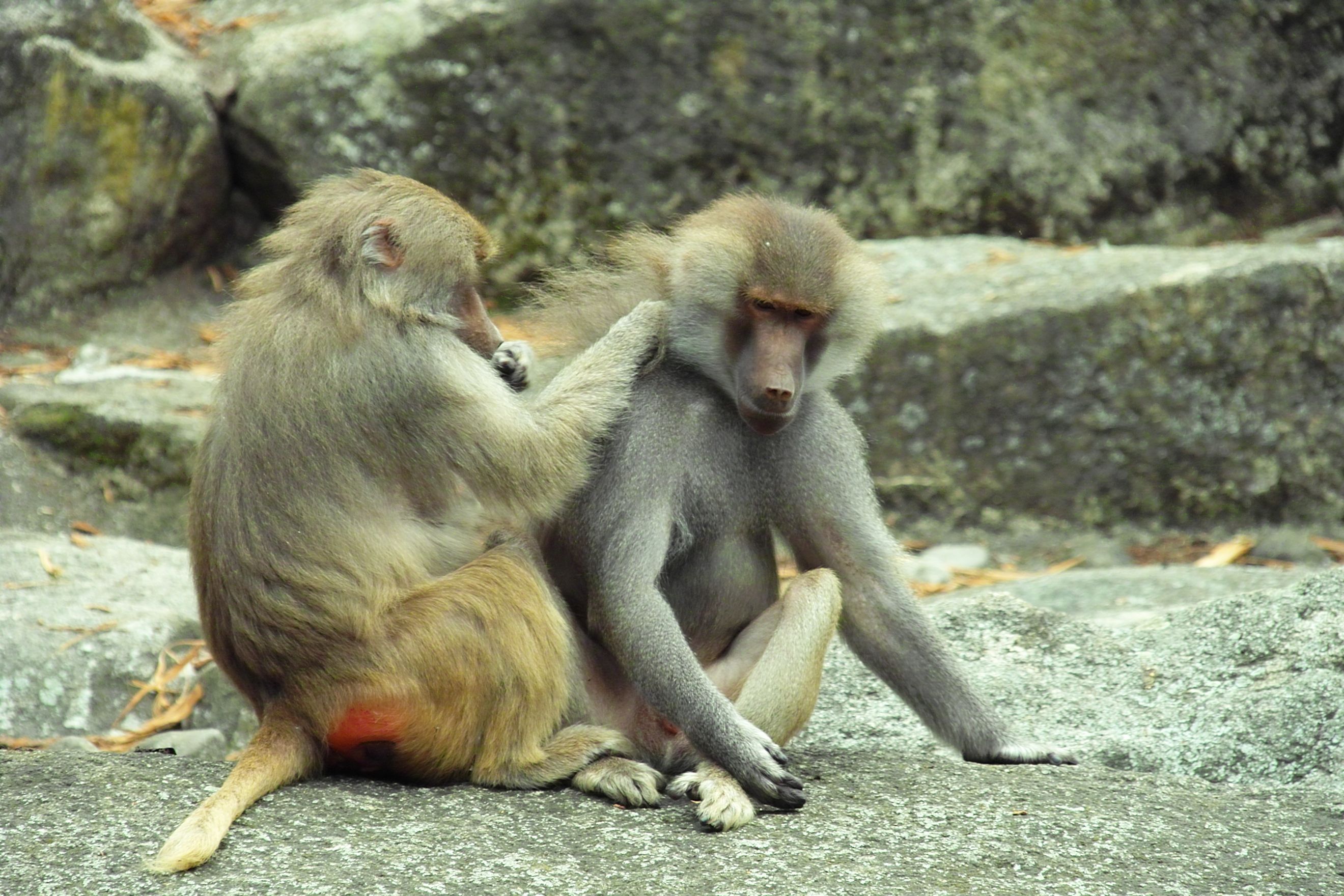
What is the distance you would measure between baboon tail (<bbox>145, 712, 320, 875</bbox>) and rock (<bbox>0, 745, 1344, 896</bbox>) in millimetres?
41

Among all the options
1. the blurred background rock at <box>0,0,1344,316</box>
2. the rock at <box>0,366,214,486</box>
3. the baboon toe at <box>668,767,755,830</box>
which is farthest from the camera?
the blurred background rock at <box>0,0,1344,316</box>

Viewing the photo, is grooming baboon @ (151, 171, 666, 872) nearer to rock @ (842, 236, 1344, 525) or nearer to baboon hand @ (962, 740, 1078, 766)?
baboon hand @ (962, 740, 1078, 766)

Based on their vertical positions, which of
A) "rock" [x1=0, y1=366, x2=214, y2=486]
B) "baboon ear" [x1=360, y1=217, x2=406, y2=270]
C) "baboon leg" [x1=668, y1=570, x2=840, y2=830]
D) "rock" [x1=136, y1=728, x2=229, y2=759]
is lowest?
"rock" [x1=136, y1=728, x2=229, y2=759]

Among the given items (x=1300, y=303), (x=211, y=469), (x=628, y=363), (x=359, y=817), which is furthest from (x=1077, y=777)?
(x=1300, y=303)

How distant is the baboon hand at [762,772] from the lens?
3748mm

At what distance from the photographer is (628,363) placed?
412 centimetres

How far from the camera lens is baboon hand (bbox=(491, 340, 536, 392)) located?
4152 mm

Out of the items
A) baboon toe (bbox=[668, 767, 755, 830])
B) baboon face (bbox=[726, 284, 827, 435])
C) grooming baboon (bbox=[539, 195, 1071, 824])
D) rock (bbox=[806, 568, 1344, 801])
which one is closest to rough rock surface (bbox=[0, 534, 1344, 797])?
rock (bbox=[806, 568, 1344, 801])

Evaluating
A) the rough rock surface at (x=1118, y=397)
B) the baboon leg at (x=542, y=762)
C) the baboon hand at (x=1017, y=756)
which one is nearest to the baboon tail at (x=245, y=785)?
the baboon leg at (x=542, y=762)

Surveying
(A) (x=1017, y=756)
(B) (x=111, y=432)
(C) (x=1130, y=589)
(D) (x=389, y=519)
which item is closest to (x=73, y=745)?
(D) (x=389, y=519)

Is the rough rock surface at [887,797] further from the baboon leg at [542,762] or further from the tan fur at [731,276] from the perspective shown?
the tan fur at [731,276]

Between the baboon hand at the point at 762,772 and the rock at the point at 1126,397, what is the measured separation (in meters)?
3.84

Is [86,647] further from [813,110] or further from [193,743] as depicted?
[813,110]

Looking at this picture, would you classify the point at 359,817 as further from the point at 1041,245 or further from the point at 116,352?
the point at 1041,245
